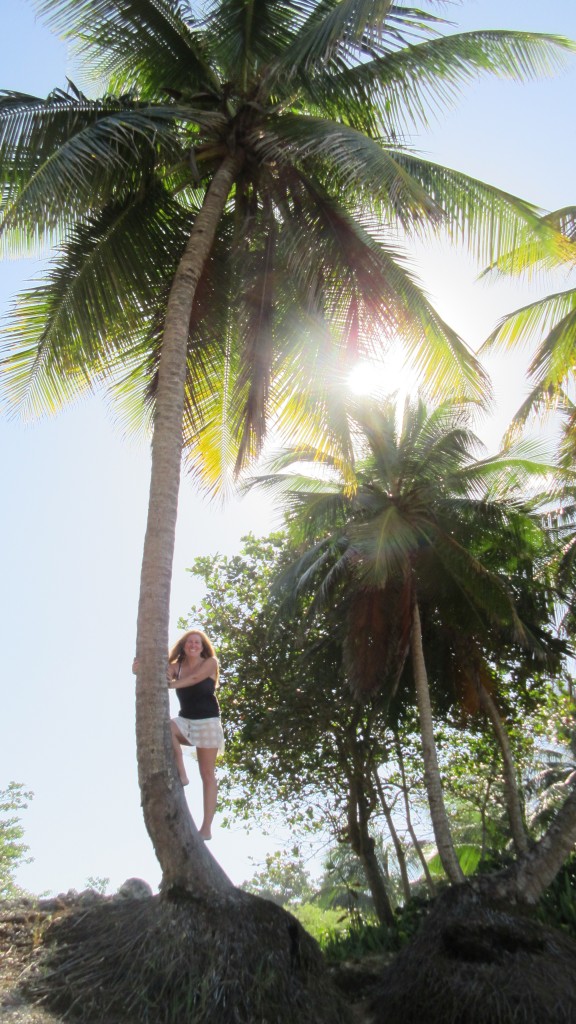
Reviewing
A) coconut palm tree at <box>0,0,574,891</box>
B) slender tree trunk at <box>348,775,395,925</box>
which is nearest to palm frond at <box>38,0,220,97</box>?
coconut palm tree at <box>0,0,574,891</box>

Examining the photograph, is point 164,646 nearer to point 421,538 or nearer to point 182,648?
point 182,648

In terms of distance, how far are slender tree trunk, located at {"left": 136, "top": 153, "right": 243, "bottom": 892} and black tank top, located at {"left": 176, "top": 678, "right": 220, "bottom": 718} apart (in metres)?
0.81

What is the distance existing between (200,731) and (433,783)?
26.5 feet

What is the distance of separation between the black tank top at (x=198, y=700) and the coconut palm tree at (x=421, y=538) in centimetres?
761

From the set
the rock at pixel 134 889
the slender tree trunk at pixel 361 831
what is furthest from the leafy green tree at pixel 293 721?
the rock at pixel 134 889

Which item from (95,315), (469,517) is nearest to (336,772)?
(469,517)

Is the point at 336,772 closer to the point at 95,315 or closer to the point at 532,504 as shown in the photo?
the point at 532,504

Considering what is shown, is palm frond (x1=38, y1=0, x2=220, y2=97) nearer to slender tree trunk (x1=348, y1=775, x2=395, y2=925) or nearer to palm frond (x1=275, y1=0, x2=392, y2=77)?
palm frond (x1=275, y1=0, x2=392, y2=77)

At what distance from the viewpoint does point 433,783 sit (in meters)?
13.1

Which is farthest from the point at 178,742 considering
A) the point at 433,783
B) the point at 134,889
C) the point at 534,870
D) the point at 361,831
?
the point at 361,831

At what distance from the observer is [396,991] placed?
6.48 metres

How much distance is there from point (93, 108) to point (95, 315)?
7.00 ft

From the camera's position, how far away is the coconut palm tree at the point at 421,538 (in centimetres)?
1426

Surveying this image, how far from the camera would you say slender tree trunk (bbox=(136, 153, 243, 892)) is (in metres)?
5.27
